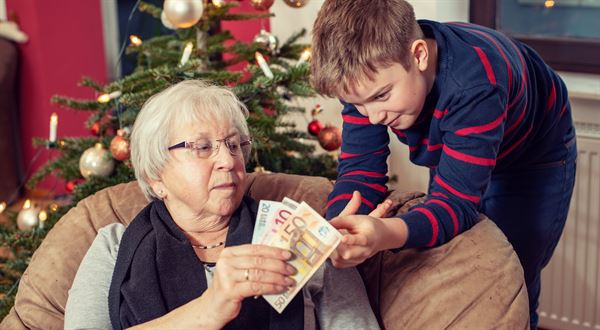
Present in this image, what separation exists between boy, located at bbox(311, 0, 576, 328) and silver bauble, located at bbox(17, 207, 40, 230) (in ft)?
4.59

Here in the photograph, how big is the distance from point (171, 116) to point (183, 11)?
2.74ft

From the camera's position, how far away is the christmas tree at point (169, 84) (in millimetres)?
2799

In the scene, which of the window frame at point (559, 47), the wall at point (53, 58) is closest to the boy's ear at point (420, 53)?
the window frame at point (559, 47)

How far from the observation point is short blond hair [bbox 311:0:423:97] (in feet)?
5.79

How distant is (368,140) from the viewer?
2119 mm

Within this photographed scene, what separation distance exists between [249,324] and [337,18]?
708 millimetres

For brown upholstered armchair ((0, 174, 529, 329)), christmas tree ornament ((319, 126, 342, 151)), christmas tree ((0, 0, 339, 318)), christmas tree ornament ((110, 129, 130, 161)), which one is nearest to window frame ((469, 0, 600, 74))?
christmas tree ((0, 0, 339, 318))

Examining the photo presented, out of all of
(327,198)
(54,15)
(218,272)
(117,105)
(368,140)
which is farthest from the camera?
(54,15)

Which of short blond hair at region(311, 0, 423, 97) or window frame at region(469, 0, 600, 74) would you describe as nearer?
short blond hair at region(311, 0, 423, 97)

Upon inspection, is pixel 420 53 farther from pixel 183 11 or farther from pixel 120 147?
pixel 120 147

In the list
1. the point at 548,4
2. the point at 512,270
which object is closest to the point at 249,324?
the point at 512,270

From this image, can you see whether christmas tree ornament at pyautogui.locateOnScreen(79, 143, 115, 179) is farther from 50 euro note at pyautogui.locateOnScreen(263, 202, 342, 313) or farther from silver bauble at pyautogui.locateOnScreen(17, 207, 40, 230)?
50 euro note at pyautogui.locateOnScreen(263, 202, 342, 313)

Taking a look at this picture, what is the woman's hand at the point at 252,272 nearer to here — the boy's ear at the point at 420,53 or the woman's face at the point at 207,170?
the woman's face at the point at 207,170

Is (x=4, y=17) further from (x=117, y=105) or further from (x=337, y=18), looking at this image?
(x=337, y=18)
